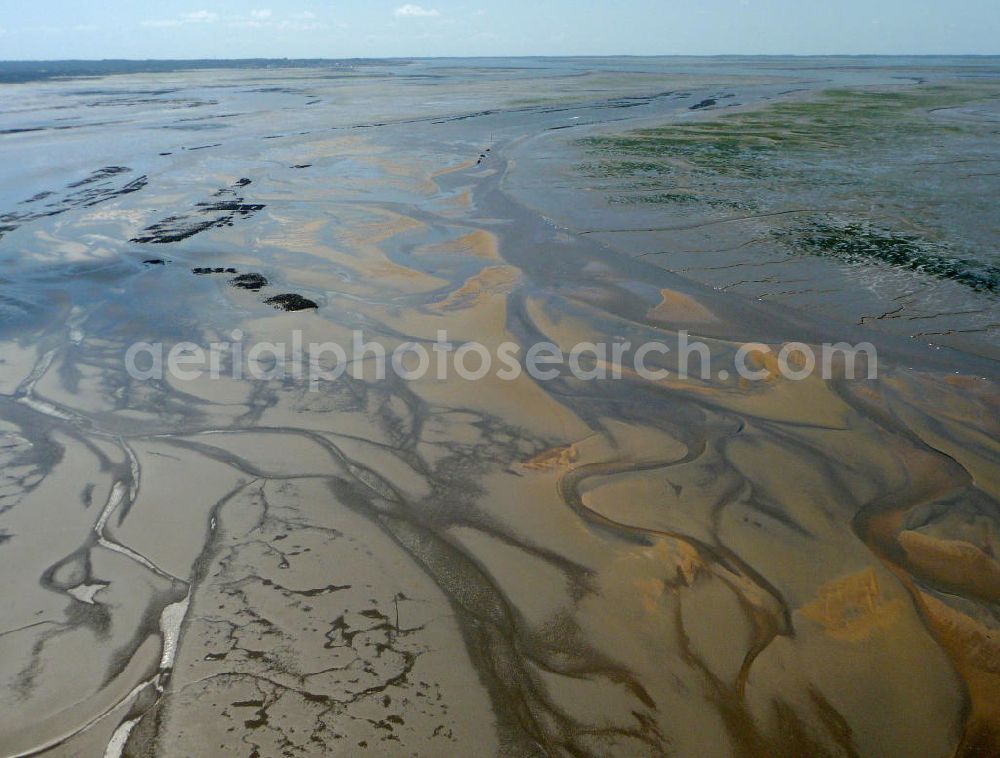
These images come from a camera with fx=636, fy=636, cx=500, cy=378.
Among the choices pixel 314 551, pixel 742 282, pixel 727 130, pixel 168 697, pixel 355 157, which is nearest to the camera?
pixel 168 697

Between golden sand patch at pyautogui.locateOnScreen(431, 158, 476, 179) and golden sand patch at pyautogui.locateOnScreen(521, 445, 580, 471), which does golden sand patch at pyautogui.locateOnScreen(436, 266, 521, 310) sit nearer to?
golden sand patch at pyautogui.locateOnScreen(521, 445, 580, 471)

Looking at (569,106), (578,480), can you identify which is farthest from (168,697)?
(569,106)

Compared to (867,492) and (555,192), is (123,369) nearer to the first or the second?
(867,492)

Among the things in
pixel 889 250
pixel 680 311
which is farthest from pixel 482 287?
pixel 889 250

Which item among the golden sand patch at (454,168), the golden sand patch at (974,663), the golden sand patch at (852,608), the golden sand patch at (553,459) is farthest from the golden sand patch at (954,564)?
the golden sand patch at (454,168)

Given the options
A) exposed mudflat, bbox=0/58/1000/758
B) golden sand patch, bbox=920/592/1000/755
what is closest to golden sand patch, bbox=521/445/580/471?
exposed mudflat, bbox=0/58/1000/758

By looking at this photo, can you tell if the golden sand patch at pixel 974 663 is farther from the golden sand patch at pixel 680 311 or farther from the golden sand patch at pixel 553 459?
the golden sand patch at pixel 680 311
